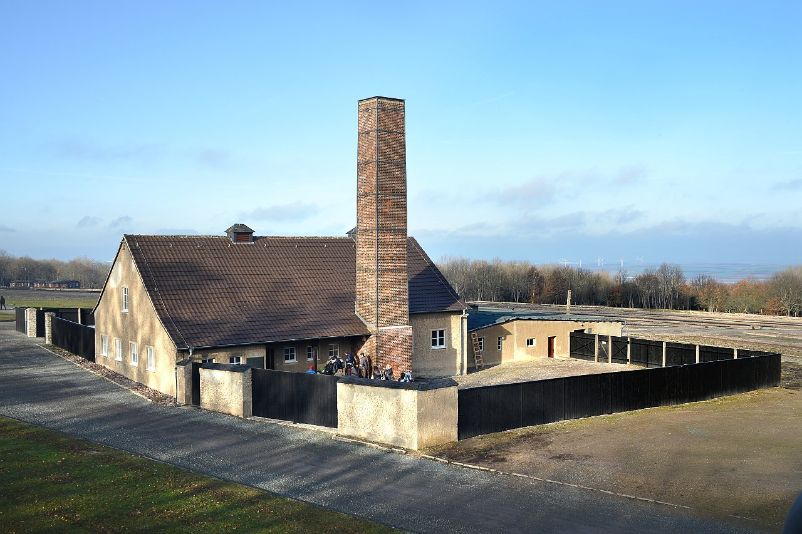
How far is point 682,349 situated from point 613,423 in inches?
585

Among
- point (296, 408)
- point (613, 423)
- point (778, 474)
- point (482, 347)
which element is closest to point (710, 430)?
point (613, 423)

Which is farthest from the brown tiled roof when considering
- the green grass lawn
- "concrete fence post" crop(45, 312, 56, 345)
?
"concrete fence post" crop(45, 312, 56, 345)

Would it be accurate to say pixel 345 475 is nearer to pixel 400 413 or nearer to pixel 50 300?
pixel 400 413

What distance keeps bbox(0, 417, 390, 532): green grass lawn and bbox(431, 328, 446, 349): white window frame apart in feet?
60.8

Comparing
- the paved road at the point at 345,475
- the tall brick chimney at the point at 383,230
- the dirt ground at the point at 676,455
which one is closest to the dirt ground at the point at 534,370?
the tall brick chimney at the point at 383,230

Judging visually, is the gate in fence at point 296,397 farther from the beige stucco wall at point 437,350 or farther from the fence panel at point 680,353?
the fence panel at point 680,353

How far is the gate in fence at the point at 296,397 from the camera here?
21391mm

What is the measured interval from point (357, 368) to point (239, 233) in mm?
9085

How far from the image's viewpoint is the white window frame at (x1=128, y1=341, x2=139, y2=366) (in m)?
30.1

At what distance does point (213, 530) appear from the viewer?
12.8 metres

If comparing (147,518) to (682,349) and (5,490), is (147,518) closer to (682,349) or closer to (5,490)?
(5,490)

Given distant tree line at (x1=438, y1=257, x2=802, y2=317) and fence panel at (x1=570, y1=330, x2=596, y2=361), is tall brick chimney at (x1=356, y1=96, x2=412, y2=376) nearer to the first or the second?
fence panel at (x1=570, y1=330, x2=596, y2=361)

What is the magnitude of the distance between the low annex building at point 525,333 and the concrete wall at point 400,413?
18.5m

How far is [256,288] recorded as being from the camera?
105 feet
